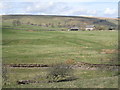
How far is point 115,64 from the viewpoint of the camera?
121ft

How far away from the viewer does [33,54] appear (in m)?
46.0

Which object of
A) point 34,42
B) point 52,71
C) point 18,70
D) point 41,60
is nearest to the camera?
point 52,71

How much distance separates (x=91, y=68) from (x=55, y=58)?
8.72 metres

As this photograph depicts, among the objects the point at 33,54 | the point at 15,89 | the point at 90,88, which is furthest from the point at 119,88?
the point at 33,54

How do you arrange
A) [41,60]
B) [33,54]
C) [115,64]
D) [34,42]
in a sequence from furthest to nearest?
[34,42], [33,54], [41,60], [115,64]

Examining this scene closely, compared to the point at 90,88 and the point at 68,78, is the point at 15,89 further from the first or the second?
the point at 68,78

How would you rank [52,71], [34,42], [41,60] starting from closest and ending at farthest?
[52,71]
[41,60]
[34,42]

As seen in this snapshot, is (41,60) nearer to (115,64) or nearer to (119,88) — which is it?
(115,64)

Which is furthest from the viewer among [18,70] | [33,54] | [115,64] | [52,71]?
[33,54]

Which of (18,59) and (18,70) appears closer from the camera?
(18,70)

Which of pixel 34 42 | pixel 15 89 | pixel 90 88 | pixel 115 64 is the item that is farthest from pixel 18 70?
pixel 34 42

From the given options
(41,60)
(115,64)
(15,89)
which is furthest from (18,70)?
(15,89)

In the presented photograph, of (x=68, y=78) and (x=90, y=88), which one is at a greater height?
(x=90, y=88)

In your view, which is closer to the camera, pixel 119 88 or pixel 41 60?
pixel 119 88
